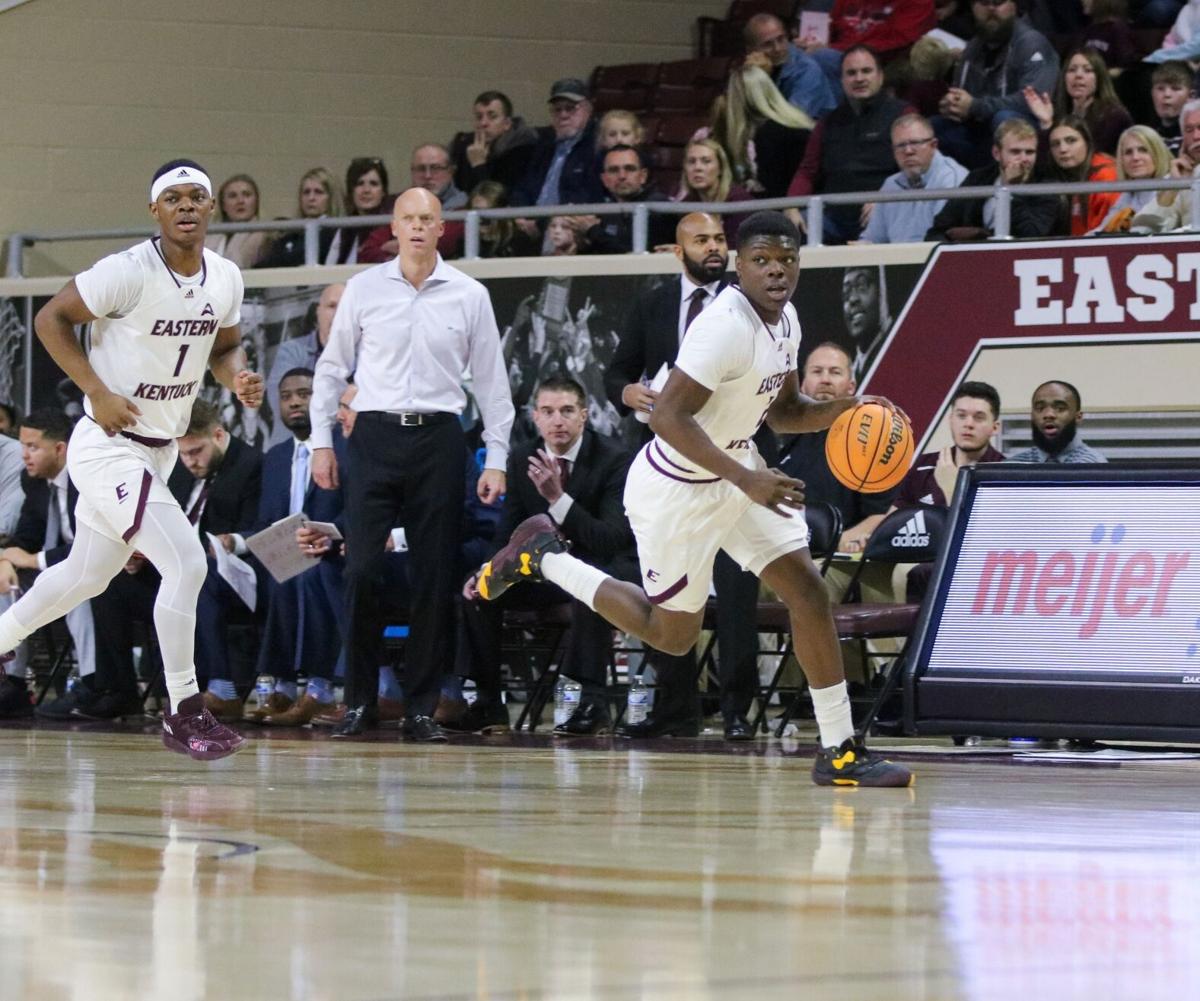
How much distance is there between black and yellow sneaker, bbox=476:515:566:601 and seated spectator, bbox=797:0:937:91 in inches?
275

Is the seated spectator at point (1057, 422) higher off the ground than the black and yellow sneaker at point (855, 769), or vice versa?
A: the seated spectator at point (1057, 422)

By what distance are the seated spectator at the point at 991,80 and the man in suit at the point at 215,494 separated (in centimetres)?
472

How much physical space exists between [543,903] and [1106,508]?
15.5 feet

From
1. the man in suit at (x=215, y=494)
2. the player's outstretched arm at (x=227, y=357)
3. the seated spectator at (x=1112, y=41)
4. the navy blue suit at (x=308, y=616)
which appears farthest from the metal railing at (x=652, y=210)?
the player's outstretched arm at (x=227, y=357)

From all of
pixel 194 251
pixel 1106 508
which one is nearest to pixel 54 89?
pixel 194 251

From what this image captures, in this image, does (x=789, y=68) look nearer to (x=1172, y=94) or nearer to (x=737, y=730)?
(x=1172, y=94)

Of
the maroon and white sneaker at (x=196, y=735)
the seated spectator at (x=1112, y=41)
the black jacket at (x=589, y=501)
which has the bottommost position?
the maroon and white sneaker at (x=196, y=735)

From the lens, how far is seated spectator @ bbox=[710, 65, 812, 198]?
12.9 meters

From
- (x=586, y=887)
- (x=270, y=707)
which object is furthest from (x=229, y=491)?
(x=586, y=887)

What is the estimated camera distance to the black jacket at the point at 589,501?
9.27 metres

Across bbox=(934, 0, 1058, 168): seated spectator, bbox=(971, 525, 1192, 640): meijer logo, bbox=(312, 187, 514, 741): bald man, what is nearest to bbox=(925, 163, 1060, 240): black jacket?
bbox=(934, 0, 1058, 168): seated spectator

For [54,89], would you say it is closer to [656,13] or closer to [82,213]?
[82,213]

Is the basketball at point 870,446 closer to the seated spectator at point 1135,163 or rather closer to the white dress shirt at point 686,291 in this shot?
the white dress shirt at point 686,291

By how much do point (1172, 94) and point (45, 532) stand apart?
6.60 m
